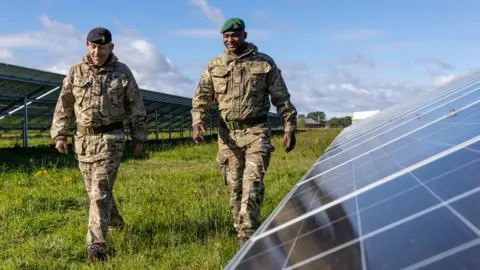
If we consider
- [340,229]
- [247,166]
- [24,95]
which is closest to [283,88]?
[247,166]

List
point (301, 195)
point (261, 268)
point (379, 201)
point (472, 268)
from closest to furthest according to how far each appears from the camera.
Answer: point (472, 268) → point (261, 268) → point (379, 201) → point (301, 195)

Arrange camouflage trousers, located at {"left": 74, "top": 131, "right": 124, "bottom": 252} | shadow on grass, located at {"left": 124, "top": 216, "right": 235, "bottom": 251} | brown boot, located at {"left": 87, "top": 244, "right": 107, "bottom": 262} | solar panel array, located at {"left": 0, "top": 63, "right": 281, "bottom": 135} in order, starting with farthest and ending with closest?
solar panel array, located at {"left": 0, "top": 63, "right": 281, "bottom": 135}
shadow on grass, located at {"left": 124, "top": 216, "right": 235, "bottom": 251}
camouflage trousers, located at {"left": 74, "top": 131, "right": 124, "bottom": 252}
brown boot, located at {"left": 87, "top": 244, "right": 107, "bottom": 262}

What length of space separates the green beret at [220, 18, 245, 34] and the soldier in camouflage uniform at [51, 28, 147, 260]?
0.87 meters

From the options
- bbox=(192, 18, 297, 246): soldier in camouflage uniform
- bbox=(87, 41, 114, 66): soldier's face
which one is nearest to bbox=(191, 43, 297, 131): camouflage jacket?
bbox=(192, 18, 297, 246): soldier in camouflage uniform

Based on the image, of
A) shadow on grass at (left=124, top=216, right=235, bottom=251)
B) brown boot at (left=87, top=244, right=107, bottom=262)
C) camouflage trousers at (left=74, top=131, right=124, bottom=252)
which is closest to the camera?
brown boot at (left=87, top=244, right=107, bottom=262)

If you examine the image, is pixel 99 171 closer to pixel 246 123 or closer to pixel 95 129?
pixel 95 129

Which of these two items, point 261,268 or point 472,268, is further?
point 261,268

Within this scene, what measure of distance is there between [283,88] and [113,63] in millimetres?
1442

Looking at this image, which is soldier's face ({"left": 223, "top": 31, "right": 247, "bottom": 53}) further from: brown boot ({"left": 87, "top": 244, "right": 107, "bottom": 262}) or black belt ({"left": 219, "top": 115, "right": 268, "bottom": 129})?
brown boot ({"left": 87, "top": 244, "right": 107, "bottom": 262})

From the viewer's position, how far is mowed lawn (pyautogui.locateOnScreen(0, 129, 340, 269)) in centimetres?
374

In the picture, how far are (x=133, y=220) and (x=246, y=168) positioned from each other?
137 cm

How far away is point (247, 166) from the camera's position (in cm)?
418

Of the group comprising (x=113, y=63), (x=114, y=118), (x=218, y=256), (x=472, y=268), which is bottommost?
(x=218, y=256)

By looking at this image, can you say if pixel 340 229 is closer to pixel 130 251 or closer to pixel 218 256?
pixel 218 256
